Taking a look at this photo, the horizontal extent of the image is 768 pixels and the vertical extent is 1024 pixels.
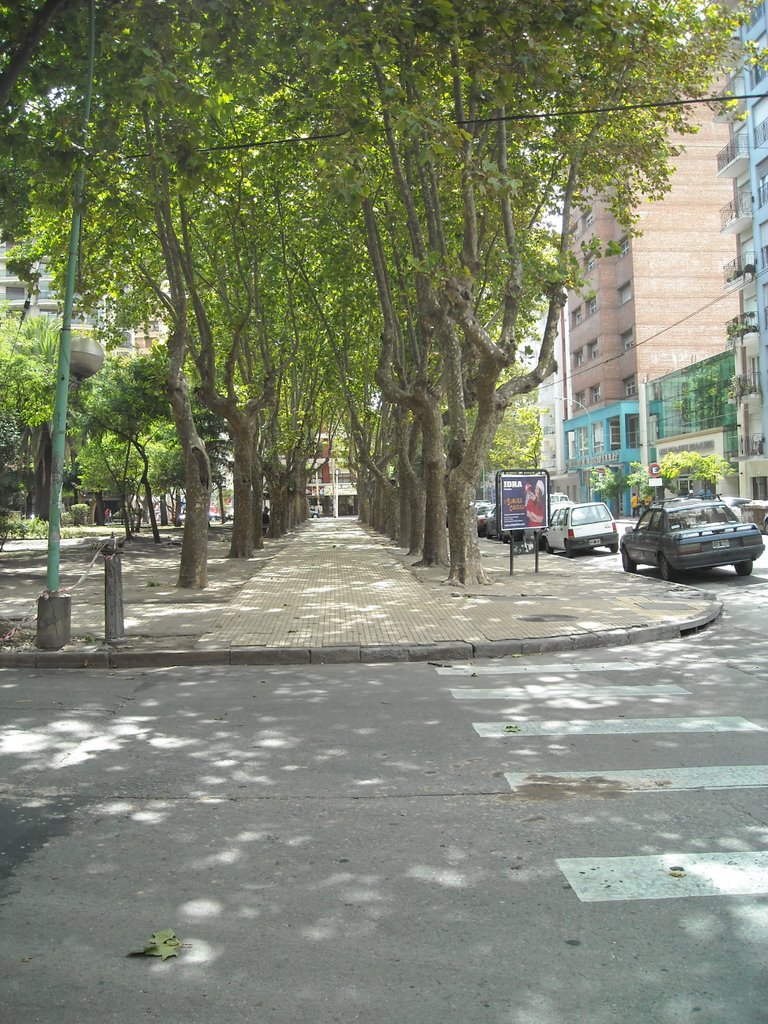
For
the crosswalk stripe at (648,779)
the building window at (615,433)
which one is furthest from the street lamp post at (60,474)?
the building window at (615,433)

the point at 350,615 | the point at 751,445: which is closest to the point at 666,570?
the point at 350,615

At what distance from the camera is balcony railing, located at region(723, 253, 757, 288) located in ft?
132

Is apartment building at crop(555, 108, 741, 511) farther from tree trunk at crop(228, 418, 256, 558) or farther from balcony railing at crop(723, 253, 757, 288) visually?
tree trunk at crop(228, 418, 256, 558)

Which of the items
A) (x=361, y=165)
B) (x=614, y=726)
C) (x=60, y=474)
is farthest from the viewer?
(x=361, y=165)

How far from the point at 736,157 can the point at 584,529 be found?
25.7 meters

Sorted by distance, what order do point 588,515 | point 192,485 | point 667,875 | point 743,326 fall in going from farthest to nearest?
1. point 743,326
2. point 588,515
3. point 192,485
4. point 667,875

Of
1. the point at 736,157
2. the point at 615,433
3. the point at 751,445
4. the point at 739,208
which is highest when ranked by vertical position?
the point at 736,157

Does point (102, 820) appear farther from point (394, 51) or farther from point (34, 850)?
point (394, 51)

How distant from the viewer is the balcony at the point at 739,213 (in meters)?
41.0

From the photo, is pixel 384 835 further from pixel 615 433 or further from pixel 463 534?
pixel 615 433

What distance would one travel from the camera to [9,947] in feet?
10.2

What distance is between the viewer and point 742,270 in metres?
40.7

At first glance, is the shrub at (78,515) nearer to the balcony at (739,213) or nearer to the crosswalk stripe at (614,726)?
the balcony at (739,213)

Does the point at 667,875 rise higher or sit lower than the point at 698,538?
lower
